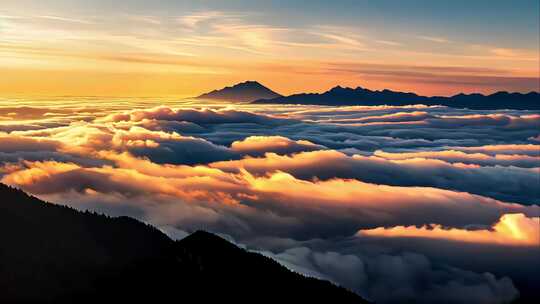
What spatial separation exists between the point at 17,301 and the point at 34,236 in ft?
148

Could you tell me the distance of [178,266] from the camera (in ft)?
646

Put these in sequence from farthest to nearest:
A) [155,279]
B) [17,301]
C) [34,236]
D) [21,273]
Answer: [34,236], [155,279], [21,273], [17,301]

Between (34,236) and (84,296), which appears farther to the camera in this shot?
(34,236)

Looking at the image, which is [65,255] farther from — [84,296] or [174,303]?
[174,303]

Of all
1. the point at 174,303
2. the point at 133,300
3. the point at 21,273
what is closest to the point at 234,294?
the point at 174,303

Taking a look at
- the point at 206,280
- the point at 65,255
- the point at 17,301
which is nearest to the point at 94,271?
the point at 65,255

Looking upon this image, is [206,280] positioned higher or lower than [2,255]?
lower

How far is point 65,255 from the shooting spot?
598 feet

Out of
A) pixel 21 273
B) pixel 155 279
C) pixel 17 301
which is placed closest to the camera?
pixel 17 301

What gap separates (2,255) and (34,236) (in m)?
16.7

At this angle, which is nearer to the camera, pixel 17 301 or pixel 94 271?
pixel 17 301

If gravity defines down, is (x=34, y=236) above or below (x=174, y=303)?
above

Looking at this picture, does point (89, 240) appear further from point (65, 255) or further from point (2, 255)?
point (2, 255)

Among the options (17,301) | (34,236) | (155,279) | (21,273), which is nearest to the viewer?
(17,301)
